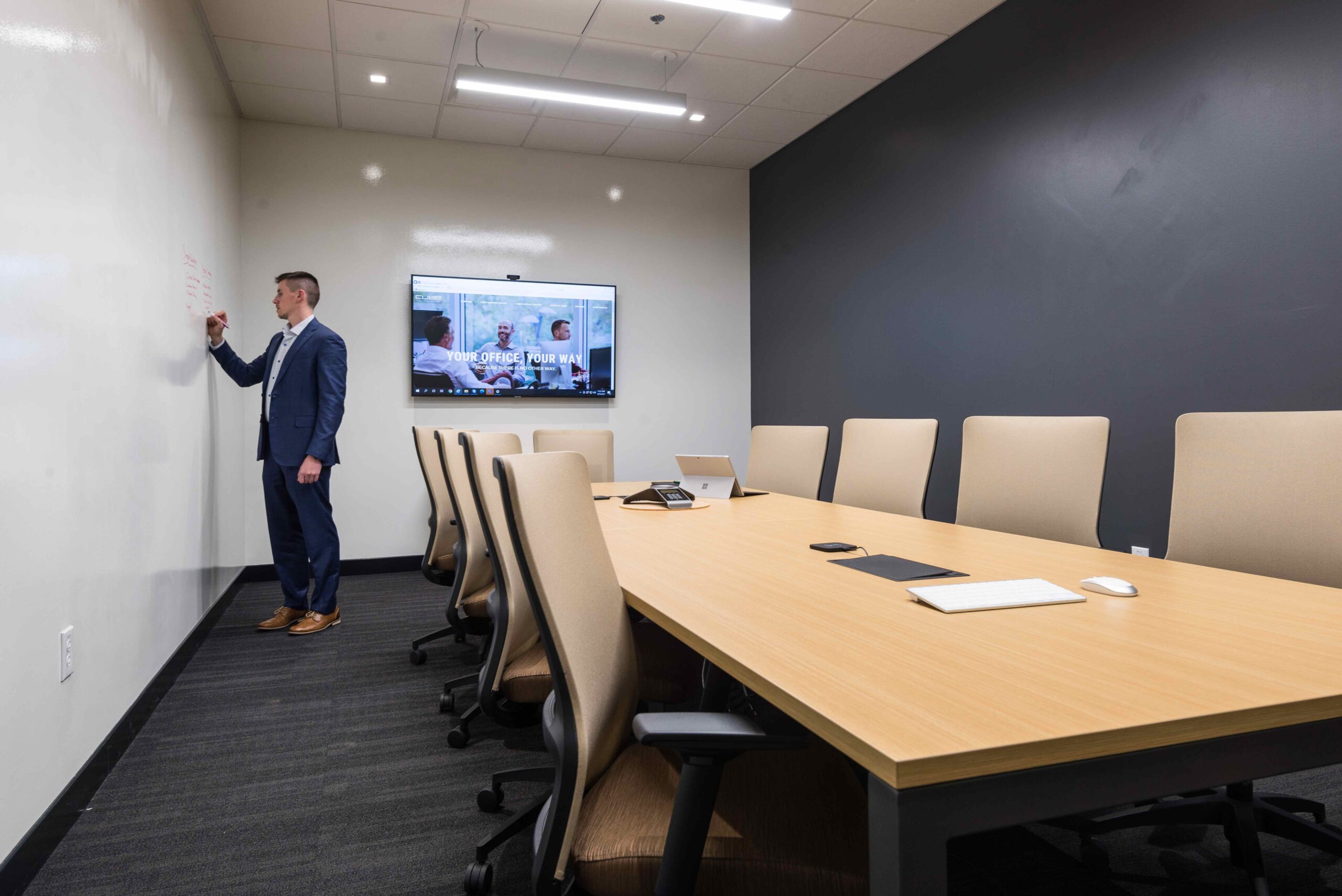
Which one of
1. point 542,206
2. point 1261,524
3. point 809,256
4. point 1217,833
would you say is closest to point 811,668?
point 1261,524

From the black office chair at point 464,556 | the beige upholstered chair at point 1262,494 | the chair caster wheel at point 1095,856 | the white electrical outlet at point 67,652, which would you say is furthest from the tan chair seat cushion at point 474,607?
the beige upholstered chair at point 1262,494

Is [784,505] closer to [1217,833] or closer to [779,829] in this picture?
[1217,833]

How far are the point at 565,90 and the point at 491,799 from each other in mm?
3654

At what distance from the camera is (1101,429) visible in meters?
2.34

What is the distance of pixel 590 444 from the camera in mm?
4613

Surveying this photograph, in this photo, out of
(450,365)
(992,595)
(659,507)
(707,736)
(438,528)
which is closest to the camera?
→ (707,736)

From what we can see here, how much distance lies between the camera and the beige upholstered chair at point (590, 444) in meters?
4.57

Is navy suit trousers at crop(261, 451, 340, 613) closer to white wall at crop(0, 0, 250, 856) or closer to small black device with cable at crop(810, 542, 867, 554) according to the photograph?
white wall at crop(0, 0, 250, 856)

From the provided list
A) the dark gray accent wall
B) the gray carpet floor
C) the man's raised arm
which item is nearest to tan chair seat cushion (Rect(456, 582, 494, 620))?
the gray carpet floor

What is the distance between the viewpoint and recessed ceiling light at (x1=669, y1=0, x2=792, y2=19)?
11.4ft

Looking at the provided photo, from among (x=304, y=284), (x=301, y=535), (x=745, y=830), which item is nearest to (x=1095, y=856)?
(x=745, y=830)

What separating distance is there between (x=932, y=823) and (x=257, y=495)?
5336 mm

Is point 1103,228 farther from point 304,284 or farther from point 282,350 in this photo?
point 282,350

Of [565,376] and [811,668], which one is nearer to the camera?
[811,668]
